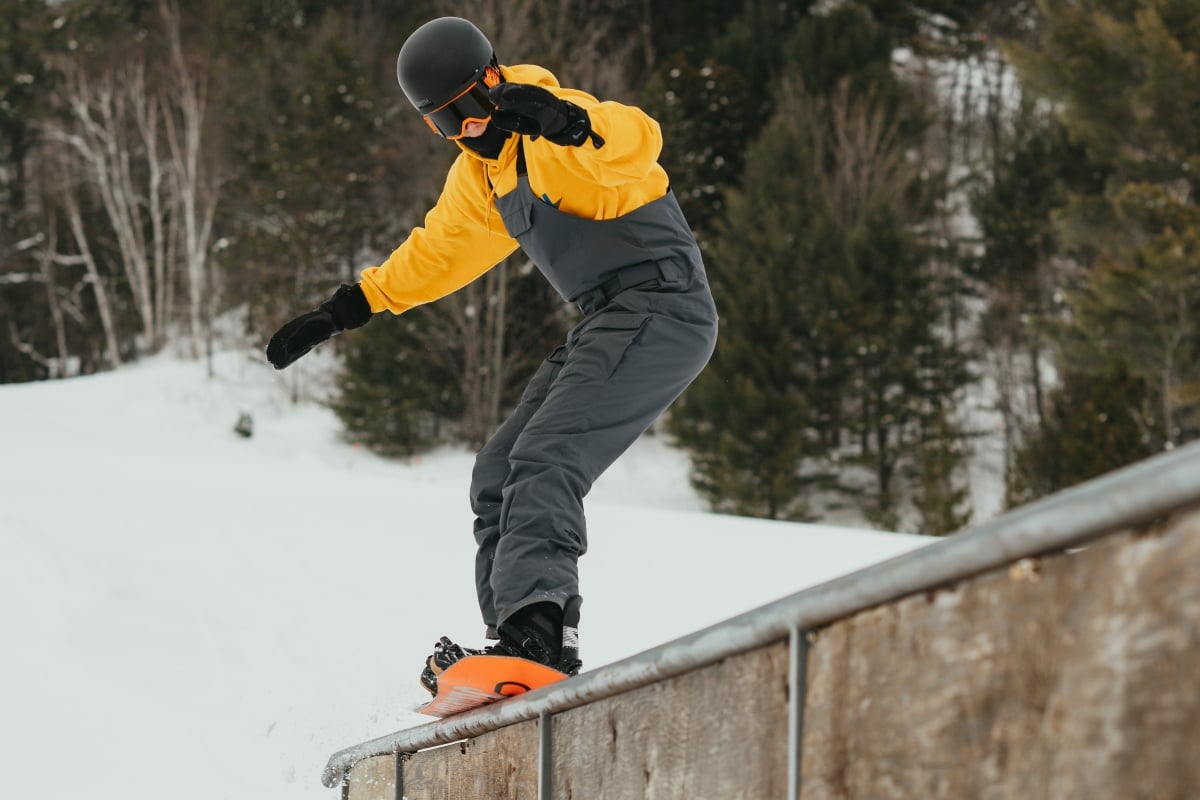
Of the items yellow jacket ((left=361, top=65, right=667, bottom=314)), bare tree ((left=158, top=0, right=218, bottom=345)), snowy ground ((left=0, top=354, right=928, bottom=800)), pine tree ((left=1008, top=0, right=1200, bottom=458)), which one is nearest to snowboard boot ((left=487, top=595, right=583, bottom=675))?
yellow jacket ((left=361, top=65, right=667, bottom=314))

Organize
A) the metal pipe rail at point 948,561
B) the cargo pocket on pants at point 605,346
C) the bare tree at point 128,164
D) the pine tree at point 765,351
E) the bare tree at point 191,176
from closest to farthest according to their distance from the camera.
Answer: the metal pipe rail at point 948,561 < the cargo pocket on pants at point 605,346 < the pine tree at point 765,351 < the bare tree at point 191,176 < the bare tree at point 128,164

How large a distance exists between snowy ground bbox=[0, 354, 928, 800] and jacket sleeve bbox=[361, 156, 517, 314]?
1.62 meters

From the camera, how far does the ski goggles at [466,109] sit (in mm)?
2514

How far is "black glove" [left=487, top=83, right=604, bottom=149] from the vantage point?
2.27 metres

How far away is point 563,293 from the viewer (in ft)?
8.75

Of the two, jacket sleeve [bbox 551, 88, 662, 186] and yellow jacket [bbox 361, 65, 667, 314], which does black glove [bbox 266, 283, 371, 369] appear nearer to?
yellow jacket [bbox 361, 65, 667, 314]

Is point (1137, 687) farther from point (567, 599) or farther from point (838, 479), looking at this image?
point (838, 479)

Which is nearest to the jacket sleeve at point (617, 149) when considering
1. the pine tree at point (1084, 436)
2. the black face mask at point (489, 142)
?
the black face mask at point (489, 142)

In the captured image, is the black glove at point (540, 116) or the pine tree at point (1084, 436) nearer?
the black glove at point (540, 116)

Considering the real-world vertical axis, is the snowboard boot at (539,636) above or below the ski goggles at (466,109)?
below

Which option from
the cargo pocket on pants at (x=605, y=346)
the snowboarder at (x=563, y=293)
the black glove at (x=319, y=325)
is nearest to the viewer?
the snowboarder at (x=563, y=293)

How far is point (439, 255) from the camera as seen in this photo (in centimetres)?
304

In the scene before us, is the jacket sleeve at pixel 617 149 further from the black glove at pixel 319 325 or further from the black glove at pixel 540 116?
the black glove at pixel 319 325

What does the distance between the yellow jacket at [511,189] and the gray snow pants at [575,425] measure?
23cm
